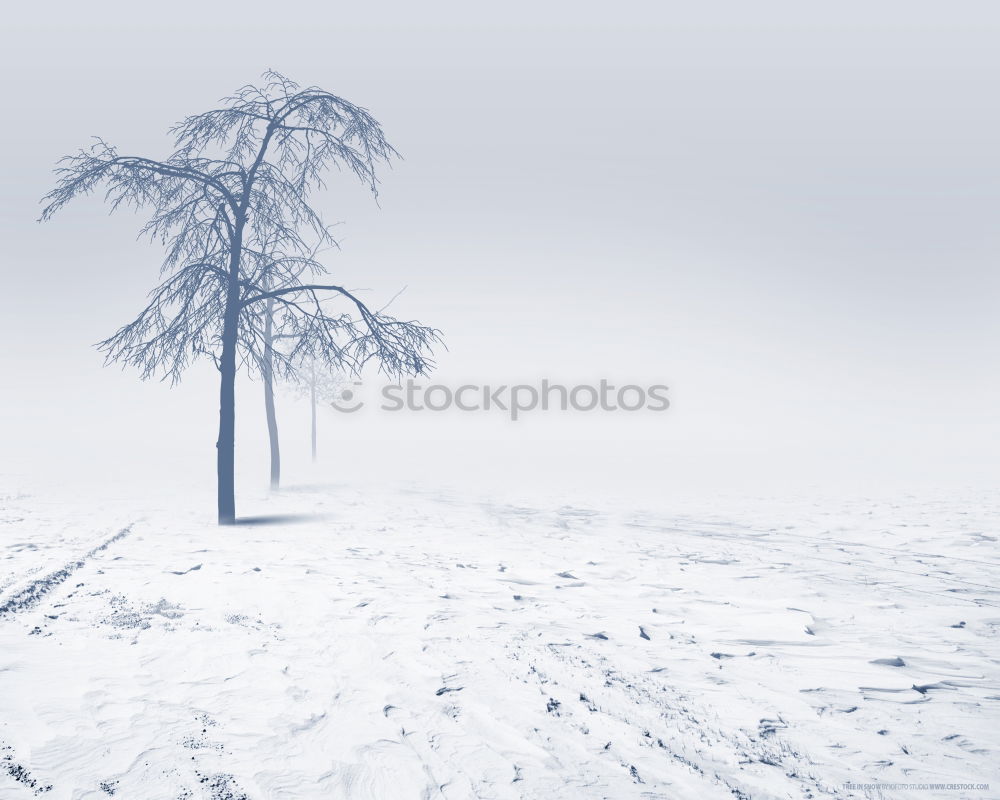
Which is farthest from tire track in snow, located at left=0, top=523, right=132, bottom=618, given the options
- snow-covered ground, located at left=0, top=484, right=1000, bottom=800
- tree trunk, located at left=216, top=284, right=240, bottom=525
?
tree trunk, located at left=216, top=284, right=240, bottom=525

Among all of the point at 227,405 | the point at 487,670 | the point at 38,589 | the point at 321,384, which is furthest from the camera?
the point at 321,384

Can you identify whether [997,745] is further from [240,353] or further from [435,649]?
[240,353]

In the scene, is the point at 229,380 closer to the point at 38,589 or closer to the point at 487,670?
the point at 38,589

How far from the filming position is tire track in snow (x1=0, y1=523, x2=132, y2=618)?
18.8 ft

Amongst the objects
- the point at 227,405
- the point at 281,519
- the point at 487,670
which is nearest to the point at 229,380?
the point at 227,405

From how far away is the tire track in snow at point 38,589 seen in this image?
572cm

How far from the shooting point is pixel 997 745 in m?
3.75

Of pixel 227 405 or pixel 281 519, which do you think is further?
pixel 281 519

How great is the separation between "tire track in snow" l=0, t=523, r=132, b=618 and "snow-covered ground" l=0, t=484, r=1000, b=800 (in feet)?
0.11

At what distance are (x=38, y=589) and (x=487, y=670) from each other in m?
4.79

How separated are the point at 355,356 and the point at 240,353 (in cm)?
232

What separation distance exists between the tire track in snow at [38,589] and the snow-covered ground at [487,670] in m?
0.03

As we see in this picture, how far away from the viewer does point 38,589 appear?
250 inches

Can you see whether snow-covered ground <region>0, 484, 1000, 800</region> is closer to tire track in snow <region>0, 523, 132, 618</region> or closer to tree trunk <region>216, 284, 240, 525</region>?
tire track in snow <region>0, 523, 132, 618</region>
